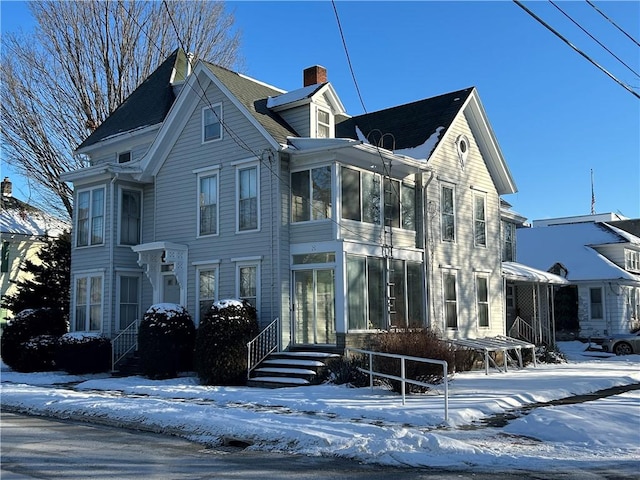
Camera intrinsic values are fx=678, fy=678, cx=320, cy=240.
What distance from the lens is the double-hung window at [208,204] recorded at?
2016 centimetres

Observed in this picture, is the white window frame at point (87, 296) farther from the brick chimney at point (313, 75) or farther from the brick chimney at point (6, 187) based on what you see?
the brick chimney at point (6, 187)

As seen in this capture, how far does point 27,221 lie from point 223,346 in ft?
69.9

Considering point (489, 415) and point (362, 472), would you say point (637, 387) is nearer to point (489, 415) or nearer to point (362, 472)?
point (489, 415)

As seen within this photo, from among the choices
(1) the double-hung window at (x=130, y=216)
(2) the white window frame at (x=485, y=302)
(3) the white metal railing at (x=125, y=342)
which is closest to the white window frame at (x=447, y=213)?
(2) the white window frame at (x=485, y=302)

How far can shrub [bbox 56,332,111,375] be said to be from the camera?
19.7 meters

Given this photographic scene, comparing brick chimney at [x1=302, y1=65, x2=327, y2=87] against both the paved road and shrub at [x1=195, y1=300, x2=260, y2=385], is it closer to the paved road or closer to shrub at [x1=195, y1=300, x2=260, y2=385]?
shrub at [x1=195, y1=300, x2=260, y2=385]

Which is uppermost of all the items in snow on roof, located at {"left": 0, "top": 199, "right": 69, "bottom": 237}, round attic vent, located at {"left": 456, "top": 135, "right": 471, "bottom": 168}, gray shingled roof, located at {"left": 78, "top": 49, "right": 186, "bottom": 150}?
gray shingled roof, located at {"left": 78, "top": 49, "right": 186, "bottom": 150}

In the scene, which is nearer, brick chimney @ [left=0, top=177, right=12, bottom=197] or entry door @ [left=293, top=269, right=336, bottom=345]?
entry door @ [left=293, top=269, right=336, bottom=345]

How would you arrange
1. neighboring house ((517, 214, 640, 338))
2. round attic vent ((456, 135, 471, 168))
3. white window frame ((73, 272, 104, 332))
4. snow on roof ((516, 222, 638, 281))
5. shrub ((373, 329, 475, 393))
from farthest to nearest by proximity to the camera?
snow on roof ((516, 222, 638, 281))
neighboring house ((517, 214, 640, 338))
round attic vent ((456, 135, 471, 168))
white window frame ((73, 272, 104, 332))
shrub ((373, 329, 475, 393))

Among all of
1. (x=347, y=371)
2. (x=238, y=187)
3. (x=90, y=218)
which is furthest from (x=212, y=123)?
(x=347, y=371)

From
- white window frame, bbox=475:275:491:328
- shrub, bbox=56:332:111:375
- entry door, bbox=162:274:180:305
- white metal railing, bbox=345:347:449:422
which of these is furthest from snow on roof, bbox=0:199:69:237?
white metal railing, bbox=345:347:449:422

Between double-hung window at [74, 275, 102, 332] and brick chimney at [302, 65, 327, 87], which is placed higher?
brick chimney at [302, 65, 327, 87]

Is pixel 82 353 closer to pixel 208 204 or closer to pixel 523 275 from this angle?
pixel 208 204

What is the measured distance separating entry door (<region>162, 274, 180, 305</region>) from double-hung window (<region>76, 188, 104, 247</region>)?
8.37 feet
